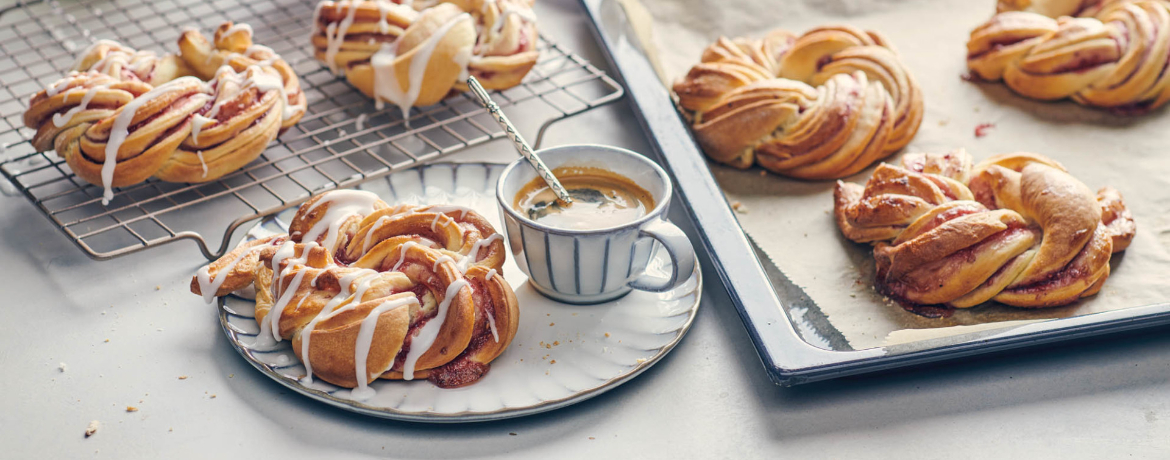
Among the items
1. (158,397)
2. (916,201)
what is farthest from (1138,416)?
(158,397)

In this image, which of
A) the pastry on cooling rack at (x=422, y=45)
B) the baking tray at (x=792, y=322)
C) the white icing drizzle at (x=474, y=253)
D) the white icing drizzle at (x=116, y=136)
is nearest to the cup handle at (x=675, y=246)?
the baking tray at (x=792, y=322)

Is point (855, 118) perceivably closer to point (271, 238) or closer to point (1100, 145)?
point (1100, 145)

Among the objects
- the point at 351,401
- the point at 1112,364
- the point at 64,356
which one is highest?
the point at 1112,364

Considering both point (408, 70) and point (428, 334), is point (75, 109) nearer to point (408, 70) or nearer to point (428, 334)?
point (408, 70)

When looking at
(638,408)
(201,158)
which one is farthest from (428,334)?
(201,158)

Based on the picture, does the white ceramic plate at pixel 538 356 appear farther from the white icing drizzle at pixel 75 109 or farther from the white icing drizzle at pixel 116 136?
the white icing drizzle at pixel 75 109

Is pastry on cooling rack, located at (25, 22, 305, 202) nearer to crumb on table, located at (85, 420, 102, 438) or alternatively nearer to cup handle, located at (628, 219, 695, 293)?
crumb on table, located at (85, 420, 102, 438)
